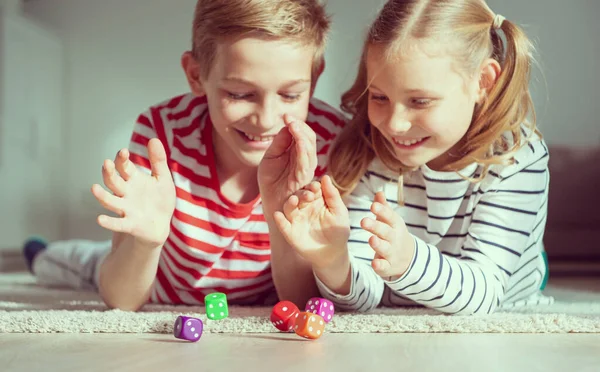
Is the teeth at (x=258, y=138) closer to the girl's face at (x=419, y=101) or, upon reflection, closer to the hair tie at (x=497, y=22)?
the girl's face at (x=419, y=101)

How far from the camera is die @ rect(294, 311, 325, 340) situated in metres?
0.92

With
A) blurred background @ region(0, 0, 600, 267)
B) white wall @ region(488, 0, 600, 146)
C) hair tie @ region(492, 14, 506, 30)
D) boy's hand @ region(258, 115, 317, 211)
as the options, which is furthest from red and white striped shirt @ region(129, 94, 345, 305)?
white wall @ region(488, 0, 600, 146)

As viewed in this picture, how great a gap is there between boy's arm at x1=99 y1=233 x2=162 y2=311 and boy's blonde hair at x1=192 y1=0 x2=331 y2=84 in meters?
0.33

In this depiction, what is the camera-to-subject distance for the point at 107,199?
96 centimetres

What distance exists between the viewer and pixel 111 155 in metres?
4.50

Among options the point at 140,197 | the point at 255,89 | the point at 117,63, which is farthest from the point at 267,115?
the point at 117,63

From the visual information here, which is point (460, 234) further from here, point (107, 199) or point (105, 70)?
point (105, 70)

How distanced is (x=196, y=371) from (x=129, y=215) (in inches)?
12.6

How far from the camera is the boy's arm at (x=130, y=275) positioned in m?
1.13

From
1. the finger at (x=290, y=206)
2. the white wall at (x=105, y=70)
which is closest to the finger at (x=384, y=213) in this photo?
the finger at (x=290, y=206)

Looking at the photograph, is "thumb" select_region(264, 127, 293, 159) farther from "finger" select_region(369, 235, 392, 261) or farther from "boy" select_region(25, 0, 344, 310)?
"finger" select_region(369, 235, 392, 261)

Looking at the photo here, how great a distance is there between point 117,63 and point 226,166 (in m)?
3.37

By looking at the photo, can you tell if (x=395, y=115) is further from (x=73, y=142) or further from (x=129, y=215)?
(x=73, y=142)

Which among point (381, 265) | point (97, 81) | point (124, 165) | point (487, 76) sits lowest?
point (97, 81)
